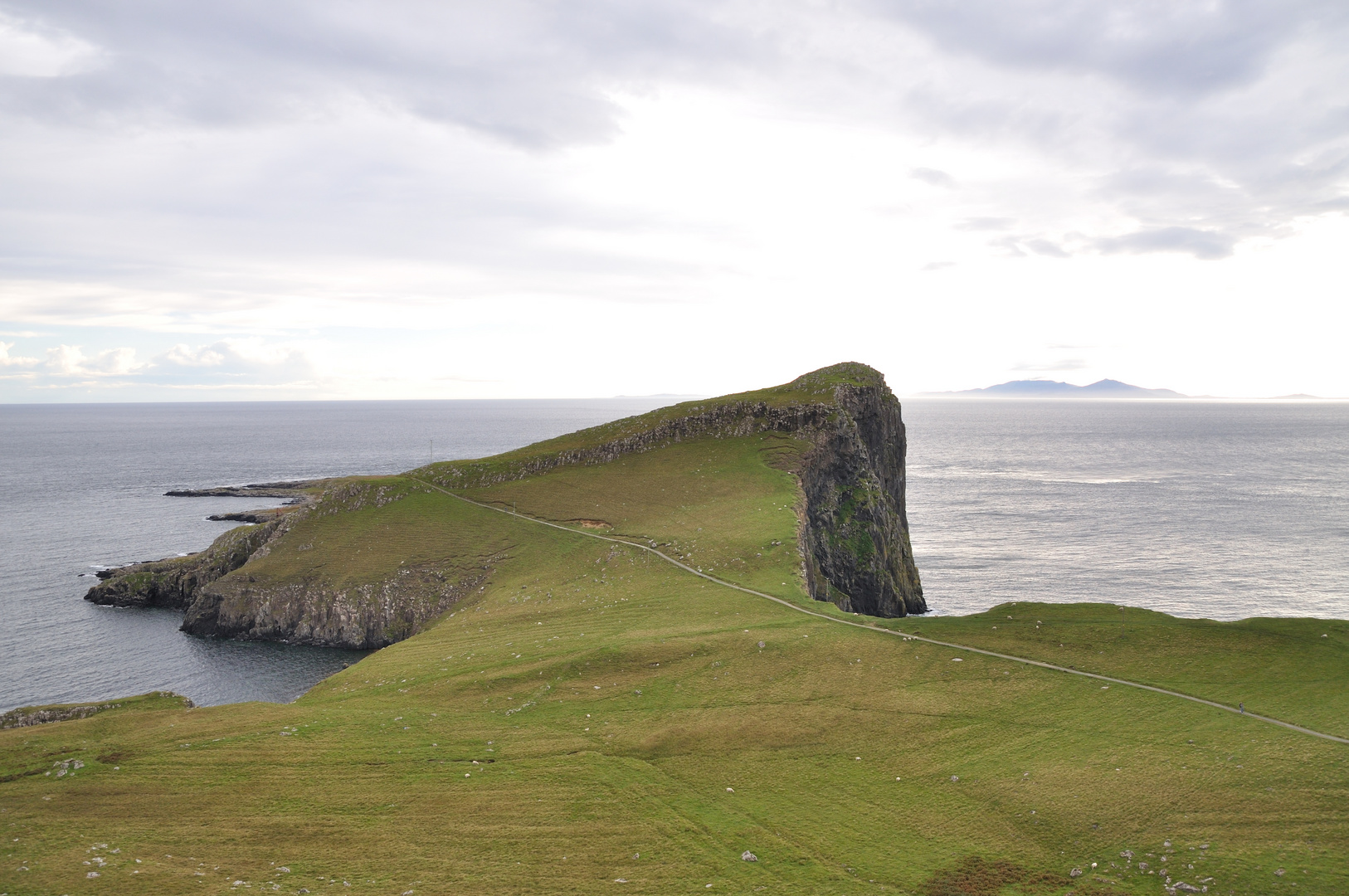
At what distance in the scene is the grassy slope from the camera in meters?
23.9

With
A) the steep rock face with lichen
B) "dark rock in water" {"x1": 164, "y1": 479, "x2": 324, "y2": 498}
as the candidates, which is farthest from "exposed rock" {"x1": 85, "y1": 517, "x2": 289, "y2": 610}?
"dark rock in water" {"x1": 164, "y1": 479, "x2": 324, "y2": 498}

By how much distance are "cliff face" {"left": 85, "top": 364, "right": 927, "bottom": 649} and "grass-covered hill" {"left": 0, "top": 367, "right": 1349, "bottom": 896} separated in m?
20.0

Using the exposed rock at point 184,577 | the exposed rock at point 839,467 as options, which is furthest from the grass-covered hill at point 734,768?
the exposed rock at point 184,577

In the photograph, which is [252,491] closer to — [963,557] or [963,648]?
[963,557]

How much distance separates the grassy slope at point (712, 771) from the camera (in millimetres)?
23875

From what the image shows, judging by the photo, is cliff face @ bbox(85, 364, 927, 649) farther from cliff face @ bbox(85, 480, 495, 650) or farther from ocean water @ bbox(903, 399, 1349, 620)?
ocean water @ bbox(903, 399, 1349, 620)

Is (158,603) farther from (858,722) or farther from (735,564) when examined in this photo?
(858,722)

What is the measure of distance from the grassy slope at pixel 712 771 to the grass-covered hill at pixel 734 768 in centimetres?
13

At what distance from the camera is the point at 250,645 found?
73.6m

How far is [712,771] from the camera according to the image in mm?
31375

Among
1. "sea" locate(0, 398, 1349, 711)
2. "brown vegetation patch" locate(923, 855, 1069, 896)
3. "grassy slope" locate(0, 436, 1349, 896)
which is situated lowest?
"sea" locate(0, 398, 1349, 711)

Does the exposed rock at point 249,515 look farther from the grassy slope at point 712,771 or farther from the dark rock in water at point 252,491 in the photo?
the grassy slope at point 712,771

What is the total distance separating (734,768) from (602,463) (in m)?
63.7

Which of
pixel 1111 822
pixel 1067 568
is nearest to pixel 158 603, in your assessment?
pixel 1111 822
